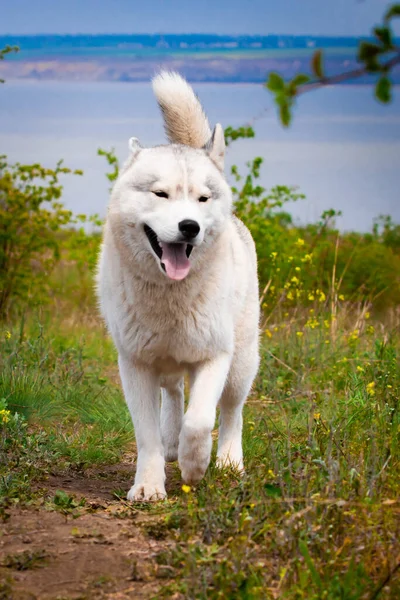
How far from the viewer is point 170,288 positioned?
13.5ft

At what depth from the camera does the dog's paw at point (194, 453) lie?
13.0ft

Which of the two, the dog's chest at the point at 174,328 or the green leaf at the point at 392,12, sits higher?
the green leaf at the point at 392,12

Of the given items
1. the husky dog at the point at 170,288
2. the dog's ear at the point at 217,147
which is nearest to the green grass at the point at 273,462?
the husky dog at the point at 170,288

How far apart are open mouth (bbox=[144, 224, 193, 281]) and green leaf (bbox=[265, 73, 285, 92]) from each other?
227 cm

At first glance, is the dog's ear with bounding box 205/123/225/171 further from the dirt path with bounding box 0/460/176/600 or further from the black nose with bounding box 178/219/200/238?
the dirt path with bounding box 0/460/176/600

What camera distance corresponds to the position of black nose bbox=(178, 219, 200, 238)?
377 cm

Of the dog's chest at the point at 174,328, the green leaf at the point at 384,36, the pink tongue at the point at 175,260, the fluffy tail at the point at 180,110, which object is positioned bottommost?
the dog's chest at the point at 174,328

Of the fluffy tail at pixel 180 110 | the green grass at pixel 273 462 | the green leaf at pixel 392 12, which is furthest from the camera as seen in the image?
the fluffy tail at pixel 180 110

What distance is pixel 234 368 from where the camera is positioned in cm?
485

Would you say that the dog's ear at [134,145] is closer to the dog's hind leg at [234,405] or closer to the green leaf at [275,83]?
the dog's hind leg at [234,405]

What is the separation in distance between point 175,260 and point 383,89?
7.75 ft

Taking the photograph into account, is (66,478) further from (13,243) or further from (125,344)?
(13,243)

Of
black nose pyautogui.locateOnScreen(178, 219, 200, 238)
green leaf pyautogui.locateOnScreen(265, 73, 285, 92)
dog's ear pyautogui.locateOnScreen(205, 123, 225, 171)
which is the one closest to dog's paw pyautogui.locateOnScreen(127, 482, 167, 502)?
black nose pyautogui.locateOnScreen(178, 219, 200, 238)

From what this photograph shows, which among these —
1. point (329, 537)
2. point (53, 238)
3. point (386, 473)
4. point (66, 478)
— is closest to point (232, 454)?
point (66, 478)
